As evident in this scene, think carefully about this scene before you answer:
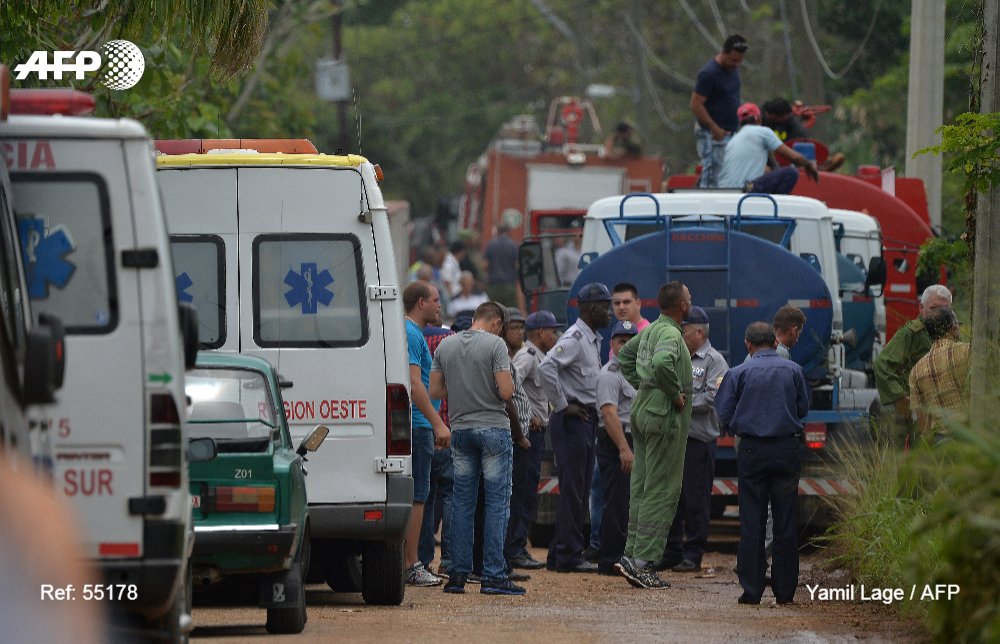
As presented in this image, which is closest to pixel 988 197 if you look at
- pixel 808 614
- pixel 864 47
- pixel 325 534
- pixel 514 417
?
pixel 808 614

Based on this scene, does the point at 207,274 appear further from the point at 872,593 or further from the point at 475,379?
the point at 872,593

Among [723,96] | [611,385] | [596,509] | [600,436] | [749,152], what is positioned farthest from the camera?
[723,96]

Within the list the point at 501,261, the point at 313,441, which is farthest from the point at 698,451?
the point at 501,261

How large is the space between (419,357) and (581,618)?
8.00 ft

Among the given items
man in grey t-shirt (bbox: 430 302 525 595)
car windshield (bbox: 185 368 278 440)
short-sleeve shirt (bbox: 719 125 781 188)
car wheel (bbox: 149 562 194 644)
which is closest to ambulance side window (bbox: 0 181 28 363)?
car wheel (bbox: 149 562 194 644)

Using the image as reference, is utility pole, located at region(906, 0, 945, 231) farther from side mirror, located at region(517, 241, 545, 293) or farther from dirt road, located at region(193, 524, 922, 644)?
dirt road, located at region(193, 524, 922, 644)

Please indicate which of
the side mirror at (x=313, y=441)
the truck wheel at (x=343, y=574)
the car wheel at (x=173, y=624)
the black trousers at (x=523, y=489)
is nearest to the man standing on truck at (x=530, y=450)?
the black trousers at (x=523, y=489)

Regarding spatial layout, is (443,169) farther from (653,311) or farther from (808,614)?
(808,614)

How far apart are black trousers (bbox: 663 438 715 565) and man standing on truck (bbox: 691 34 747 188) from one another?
4.14 meters

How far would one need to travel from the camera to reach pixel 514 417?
506 inches

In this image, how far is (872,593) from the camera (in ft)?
35.8

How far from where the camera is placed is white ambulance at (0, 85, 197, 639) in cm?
700

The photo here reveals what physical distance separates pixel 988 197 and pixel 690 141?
3615 centimetres

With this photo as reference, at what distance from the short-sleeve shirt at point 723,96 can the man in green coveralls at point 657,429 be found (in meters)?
5.62
